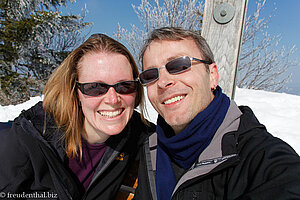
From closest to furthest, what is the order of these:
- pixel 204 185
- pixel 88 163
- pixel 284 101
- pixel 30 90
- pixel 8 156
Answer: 1. pixel 204 185
2. pixel 8 156
3. pixel 88 163
4. pixel 284 101
5. pixel 30 90

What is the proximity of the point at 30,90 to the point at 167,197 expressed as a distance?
32.2ft

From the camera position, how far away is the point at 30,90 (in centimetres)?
892

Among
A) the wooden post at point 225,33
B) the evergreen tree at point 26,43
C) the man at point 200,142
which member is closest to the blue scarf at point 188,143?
the man at point 200,142

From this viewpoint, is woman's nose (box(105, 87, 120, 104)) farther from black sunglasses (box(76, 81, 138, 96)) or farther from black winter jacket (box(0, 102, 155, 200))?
black winter jacket (box(0, 102, 155, 200))

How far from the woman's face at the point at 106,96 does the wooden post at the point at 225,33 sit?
0.90 meters

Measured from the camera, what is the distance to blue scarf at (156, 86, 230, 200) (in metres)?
1.30

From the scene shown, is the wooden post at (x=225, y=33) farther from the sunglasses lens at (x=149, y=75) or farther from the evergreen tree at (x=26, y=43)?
the evergreen tree at (x=26, y=43)

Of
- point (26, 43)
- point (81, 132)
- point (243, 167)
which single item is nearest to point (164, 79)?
point (243, 167)

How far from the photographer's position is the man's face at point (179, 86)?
1469 mm

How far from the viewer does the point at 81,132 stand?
1900mm

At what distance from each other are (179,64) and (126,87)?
A: 0.58 meters

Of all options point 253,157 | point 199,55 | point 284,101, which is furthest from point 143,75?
point 284,101

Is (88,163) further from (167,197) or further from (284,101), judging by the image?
(284,101)

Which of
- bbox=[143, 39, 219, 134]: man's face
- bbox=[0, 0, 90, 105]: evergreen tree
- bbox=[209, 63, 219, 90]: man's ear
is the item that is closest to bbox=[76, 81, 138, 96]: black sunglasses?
bbox=[143, 39, 219, 134]: man's face
